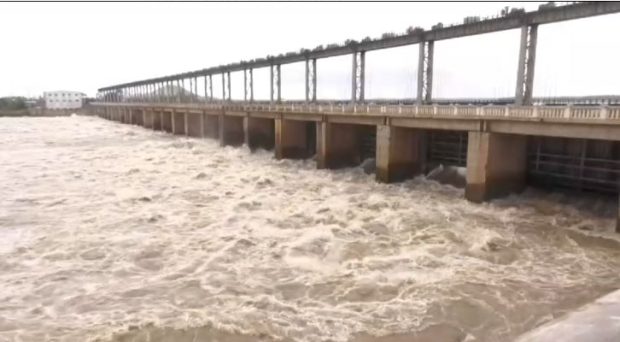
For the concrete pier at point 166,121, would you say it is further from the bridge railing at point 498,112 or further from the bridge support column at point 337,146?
the bridge railing at point 498,112

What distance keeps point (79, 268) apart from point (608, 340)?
40.5 ft

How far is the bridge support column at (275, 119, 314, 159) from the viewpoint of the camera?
4006cm

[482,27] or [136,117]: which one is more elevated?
[482,27]

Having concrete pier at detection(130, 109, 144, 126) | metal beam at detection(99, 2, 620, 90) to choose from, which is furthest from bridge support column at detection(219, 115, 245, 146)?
concrete pier at detection(130, 109, 144, 126)

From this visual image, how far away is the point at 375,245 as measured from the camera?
611 inches

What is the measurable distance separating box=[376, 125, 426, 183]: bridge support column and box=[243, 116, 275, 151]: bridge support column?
875 inches

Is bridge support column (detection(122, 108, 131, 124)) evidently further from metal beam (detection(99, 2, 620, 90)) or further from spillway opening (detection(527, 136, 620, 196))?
spillway opening (detection(527, 136, 620, 196))

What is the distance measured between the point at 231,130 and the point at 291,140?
→ 626 inches

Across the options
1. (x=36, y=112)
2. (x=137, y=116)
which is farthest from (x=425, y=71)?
(x=36, y=112)

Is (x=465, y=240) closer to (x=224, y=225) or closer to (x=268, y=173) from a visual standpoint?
(x=224, y=225)

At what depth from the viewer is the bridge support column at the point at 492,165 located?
21578 mm

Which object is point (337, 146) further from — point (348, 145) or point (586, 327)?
point (586, 327)

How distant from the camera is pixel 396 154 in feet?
91.4

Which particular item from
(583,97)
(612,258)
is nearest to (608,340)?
(612,258)
